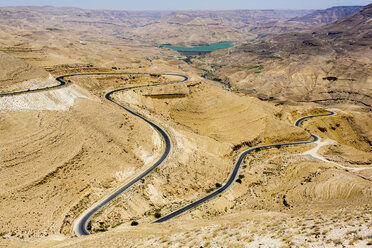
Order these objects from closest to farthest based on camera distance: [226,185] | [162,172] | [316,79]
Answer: [162,172], [226,185], [316,79]

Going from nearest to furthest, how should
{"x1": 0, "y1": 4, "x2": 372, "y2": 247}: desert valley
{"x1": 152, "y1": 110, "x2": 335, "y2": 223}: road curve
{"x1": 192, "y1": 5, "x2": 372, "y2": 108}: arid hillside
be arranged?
1. {"x1": 0, "y1": 4, "x2": 372, "y2": 247}: desert valley
2. {"x1": 152, "y1": 110, "x2": 335, "y2": 223}: road curve
3. {"x1": 192, "y1": 5, "x2": 372, "y2": 108}: arid hillside

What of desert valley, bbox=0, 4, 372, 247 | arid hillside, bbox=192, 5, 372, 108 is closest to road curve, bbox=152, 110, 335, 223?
desert valley, bbox=0, 4, 372, 247

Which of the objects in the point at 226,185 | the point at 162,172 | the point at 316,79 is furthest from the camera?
the point at 316,79

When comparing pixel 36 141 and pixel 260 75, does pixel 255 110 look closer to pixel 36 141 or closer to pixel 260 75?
pixel 36 141

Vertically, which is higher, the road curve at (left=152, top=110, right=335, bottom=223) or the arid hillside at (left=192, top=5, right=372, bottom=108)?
the arid hillside at (left=192, top=5, right=372, bottom=108)

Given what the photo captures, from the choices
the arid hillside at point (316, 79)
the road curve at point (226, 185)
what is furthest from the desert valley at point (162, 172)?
the arid hillside at point (316, 79)

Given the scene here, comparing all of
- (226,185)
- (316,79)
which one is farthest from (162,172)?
(316,79)

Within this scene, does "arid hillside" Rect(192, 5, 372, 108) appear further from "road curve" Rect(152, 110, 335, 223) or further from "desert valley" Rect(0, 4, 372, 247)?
"road curve" Rect(152, 110, 335, 223)

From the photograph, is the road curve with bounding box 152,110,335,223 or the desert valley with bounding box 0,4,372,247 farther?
the road curve with bounding box 152,110,335,223

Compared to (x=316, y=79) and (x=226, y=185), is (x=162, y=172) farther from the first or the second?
(x=316, y=79)

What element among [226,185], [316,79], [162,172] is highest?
[316,79]

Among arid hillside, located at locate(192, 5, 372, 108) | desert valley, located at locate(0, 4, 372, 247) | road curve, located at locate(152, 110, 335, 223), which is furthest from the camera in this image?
arid hillside, located at locate(192, 5, 372, 108)

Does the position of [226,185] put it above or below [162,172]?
below
